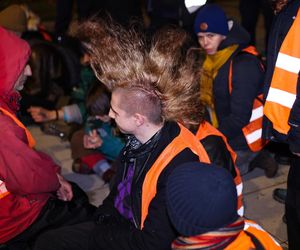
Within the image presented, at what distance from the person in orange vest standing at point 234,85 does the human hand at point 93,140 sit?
0.95m

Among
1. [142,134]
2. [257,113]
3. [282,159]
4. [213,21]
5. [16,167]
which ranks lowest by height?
[282,159]

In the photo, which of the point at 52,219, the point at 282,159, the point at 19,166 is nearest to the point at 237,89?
the point at 282,159

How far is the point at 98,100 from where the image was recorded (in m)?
4.18

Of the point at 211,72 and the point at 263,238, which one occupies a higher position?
the point at 263,238

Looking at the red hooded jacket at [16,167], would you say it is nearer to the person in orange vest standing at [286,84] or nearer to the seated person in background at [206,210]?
the seated person in background at [206,210]

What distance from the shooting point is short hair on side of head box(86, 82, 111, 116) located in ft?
13.7

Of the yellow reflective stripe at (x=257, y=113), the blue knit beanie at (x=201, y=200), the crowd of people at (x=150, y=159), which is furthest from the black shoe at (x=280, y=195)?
the blue knit beanie at (x=201, y=200)

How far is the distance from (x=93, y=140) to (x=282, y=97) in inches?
80.9

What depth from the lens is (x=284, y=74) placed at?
2.60 m

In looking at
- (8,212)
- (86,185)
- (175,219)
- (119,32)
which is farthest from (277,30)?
(86,185)

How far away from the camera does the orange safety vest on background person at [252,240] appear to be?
1.78 metres

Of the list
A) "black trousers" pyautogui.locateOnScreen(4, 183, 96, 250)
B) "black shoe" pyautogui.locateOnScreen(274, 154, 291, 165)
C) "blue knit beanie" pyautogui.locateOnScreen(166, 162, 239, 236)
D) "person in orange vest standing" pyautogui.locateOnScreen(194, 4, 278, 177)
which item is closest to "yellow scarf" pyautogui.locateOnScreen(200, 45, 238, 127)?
"person in orange vest standing" pyautogui.locateOnScreen(194, 4, 278, 177)

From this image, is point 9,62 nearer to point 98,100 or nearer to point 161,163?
point 161,163

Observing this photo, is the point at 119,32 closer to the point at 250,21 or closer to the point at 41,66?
the point at 41,66
